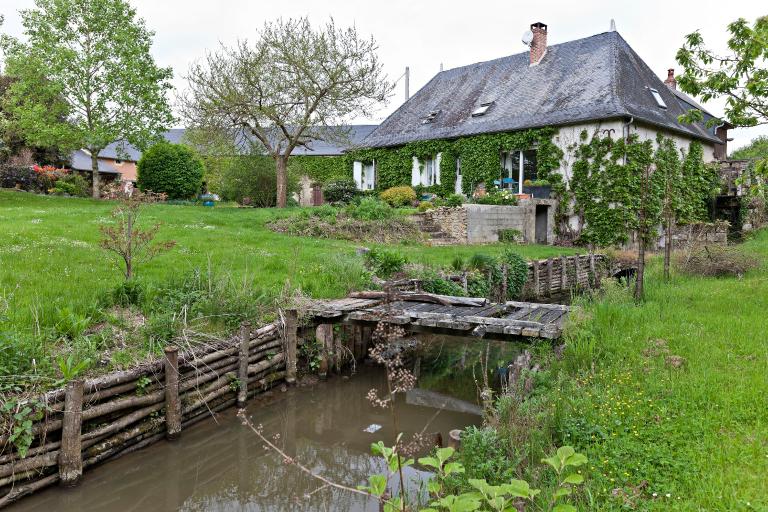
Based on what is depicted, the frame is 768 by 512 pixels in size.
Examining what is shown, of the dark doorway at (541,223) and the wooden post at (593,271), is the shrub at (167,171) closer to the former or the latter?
the dark doorway at (541,223)

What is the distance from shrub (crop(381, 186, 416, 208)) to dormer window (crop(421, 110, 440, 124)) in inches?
198

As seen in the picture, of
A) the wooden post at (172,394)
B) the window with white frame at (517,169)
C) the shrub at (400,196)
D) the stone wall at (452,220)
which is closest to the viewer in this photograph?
the wooden post at (172,394)

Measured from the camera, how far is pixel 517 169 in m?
23.8

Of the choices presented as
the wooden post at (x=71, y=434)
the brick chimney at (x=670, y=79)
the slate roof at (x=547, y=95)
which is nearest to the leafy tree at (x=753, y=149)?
the brick chimney at (x=670, y=79)

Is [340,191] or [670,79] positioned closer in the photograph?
[340,191]

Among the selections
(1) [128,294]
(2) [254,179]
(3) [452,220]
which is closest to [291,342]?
(1) [128,294]

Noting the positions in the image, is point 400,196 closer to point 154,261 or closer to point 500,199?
point 500,199

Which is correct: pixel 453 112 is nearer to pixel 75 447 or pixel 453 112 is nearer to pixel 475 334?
pixel 475 334

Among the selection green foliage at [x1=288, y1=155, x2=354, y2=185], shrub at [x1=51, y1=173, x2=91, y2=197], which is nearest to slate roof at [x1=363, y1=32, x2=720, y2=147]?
green foliage at [x1=288, y1=155, x2=354, y2=185]

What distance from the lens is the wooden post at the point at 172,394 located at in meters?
6.34

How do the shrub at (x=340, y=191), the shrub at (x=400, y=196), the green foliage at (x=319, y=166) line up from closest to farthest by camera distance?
the shrub at (x=400, y=196)
the shrub at (x=340, y=191)
the green foliage at (x=319, y=166)

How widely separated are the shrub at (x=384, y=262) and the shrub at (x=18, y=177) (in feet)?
78.6

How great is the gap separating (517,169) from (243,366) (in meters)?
18.8

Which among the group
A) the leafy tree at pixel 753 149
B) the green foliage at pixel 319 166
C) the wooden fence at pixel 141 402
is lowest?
the wooden fence at pixel 141 402
